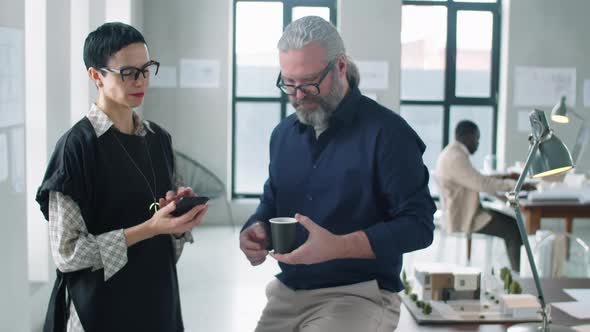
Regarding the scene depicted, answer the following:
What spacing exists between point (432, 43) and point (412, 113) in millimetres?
863

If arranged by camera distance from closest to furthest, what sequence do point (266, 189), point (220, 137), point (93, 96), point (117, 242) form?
point (117, 242), point (266, 189), point (93, 96), point (220, 137)

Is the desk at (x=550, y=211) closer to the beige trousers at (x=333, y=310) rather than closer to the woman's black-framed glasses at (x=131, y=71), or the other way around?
the beige trousers at (x=333, y=310)

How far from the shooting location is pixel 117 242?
6.47 ft

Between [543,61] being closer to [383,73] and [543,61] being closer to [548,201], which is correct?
[383,73]

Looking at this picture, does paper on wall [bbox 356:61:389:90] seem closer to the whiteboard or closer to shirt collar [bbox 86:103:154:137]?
the whiteboard

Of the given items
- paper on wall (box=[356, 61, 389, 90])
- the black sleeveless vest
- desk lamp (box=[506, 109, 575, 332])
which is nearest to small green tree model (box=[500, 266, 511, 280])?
desk lamp (box=[506, 109, 575, 332])

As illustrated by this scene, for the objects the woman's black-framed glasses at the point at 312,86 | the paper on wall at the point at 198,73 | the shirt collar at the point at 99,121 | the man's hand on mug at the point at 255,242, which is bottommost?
the man's hand on mug at the point at 255,242

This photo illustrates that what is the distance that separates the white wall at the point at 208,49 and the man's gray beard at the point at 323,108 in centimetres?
582

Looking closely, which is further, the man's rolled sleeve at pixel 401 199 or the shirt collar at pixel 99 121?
the shirt collar at pixel 99 121

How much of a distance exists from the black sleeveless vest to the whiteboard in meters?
6.67

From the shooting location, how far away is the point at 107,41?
2057mm

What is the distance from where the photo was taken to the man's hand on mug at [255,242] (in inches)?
83.0

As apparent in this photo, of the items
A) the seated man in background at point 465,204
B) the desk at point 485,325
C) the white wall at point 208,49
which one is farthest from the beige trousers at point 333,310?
the white wall at point 208,49

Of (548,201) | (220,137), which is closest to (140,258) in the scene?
(548,201)
